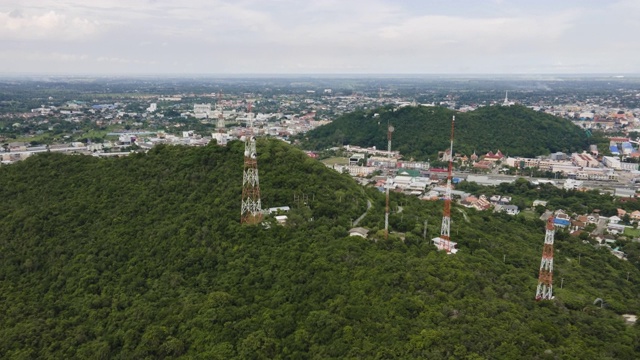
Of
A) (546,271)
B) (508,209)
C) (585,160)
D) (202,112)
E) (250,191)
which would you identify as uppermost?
(250,191)

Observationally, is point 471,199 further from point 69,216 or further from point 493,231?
point 69,216

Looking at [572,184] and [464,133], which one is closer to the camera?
[572,184]

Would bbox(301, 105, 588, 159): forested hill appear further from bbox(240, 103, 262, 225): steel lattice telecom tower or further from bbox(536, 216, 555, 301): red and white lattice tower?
bbox(536, 216, 555, 301): red and white lattice tower

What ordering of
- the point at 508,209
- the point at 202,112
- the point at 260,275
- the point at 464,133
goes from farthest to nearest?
the point at 202,112, the point at 464,133, the point at 508,209, the point at 260,275

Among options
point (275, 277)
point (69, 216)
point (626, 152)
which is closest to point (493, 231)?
point (275, 277)

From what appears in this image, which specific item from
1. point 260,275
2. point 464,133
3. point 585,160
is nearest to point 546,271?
point 260,275

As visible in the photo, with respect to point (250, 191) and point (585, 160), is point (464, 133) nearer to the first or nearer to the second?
point (585, 160)
